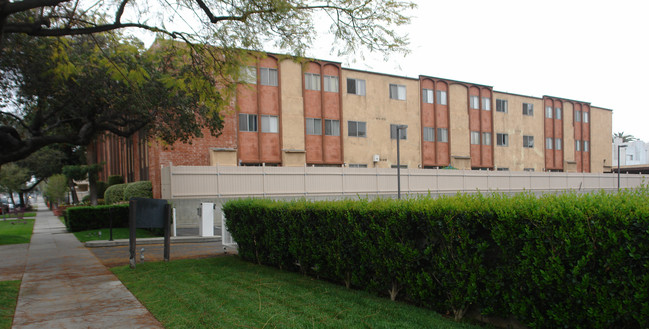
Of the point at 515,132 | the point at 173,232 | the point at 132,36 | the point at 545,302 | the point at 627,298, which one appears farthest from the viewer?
the point at 515,132

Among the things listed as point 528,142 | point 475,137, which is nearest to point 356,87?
point 475,137

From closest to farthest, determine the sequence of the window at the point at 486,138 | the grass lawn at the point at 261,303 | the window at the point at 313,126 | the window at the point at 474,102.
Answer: the grass lawn at the point at 261,303 → the window at the point at 313,126 → the window at the point at 474,102 → the window at the point at 486,138

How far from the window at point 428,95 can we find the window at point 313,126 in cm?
1061

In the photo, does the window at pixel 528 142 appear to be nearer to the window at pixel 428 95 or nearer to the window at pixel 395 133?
the window at pixel 428 95

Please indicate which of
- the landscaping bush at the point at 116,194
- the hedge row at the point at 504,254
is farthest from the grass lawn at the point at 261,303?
the landscaping bush at the point at 116,194

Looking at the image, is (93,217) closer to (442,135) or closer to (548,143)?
(442,135)

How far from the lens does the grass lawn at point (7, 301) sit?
228 inches

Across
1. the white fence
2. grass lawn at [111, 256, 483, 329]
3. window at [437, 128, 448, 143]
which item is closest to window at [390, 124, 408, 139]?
window at [437, 128, 448, 143]

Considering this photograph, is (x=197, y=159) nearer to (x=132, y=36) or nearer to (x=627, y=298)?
(x=132, y=36)

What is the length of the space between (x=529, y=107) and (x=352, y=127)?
20941 millimetres

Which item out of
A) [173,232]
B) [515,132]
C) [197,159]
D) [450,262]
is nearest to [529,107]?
[515,132]

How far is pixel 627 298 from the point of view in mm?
3912

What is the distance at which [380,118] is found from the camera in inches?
1412

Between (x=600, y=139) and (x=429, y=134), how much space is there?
25.4 m
